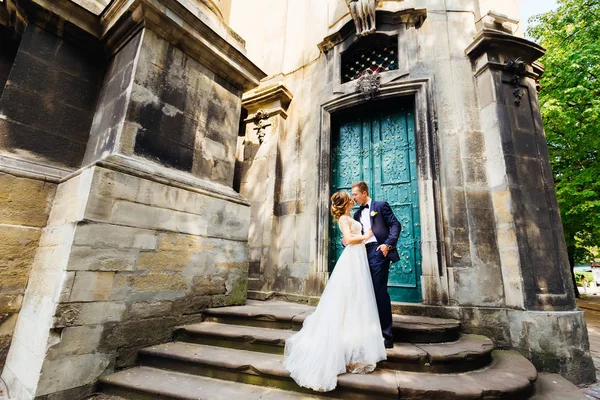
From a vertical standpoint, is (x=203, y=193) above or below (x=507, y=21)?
below

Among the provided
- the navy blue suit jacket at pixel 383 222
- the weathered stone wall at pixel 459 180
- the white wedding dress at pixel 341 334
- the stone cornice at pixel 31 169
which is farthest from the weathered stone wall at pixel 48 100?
the navy blue suit jacket at pixel 383 222

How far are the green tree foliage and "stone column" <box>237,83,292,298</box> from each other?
8.36 metres

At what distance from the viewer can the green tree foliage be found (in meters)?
8.89

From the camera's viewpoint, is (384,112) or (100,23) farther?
(384,112)

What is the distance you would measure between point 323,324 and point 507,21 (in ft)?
20.7

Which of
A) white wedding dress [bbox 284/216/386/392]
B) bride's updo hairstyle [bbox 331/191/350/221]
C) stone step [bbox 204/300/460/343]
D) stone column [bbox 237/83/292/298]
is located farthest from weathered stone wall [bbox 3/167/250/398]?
bride's updo hairstyle [bbox 331/191/350/221]

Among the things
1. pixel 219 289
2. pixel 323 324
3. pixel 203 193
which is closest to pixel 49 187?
pixel 203 193

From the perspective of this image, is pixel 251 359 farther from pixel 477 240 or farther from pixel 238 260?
pixel 477 240

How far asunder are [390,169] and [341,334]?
12.4 ft

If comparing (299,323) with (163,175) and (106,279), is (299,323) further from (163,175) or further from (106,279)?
(163,175)

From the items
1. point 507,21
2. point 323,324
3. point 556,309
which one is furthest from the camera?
point 507,21

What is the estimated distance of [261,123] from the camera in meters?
7.12

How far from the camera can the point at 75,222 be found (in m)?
3.15

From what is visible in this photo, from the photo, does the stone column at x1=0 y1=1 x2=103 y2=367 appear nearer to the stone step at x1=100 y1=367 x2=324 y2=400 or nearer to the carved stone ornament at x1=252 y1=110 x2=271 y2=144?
the stone step at x1=100 y1=367 x2=324 y2=400
